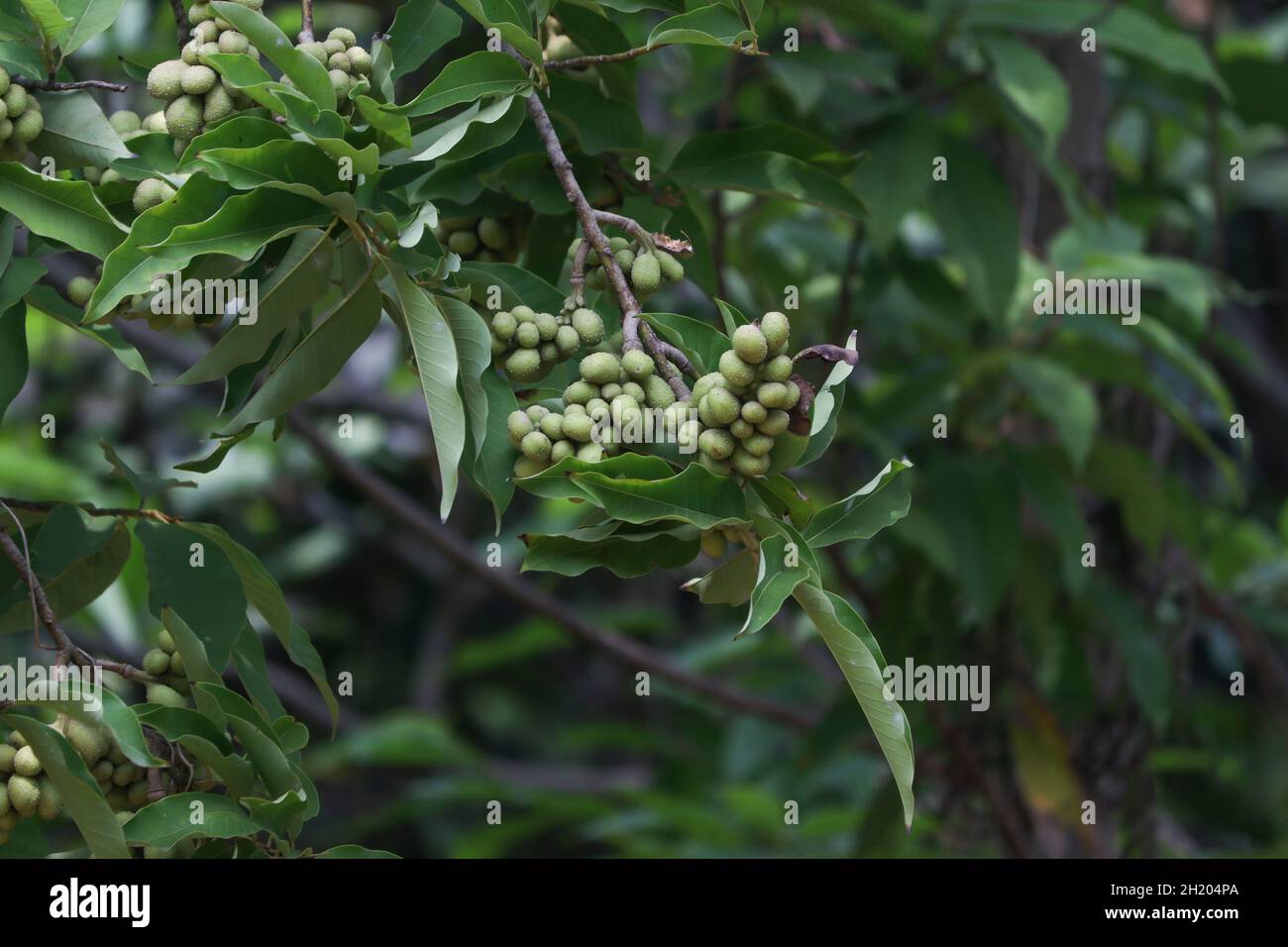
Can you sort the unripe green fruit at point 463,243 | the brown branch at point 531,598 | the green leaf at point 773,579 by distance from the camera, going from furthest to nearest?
the brown branch at point 531,598 → the unripe green fruit at point 463,243 → the green leaf at point 773,579

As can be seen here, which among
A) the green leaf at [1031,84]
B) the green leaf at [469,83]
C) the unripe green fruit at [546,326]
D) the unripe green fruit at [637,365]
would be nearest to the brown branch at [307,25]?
the green leaf at [469,83]

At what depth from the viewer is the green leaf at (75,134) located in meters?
1.33

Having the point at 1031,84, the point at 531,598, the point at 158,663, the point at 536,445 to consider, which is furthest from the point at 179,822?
the point at 531,598

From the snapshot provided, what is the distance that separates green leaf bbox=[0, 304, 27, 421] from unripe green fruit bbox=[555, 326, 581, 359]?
0.53m

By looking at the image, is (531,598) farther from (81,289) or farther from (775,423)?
(775,423)

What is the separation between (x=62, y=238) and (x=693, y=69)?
1976mm

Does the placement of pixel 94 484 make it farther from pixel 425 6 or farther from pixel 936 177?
pixel 425 6

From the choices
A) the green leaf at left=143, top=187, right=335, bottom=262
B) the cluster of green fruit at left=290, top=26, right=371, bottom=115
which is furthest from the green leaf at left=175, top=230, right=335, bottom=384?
the cluster of green fruit at left=290, top=26, right=371, bottom=115

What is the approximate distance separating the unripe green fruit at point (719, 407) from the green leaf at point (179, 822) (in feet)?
1.82

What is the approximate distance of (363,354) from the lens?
4.94m

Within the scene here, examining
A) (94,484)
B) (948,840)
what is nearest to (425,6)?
(948,840)

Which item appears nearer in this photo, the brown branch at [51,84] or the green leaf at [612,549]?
the green leaf at [612,549]

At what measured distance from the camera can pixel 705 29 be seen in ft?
4.26

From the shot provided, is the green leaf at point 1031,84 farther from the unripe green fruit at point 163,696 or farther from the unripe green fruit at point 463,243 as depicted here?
the unripe green fruit at point 163,696
